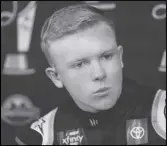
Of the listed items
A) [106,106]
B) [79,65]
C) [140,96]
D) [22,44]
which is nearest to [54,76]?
[79,65]

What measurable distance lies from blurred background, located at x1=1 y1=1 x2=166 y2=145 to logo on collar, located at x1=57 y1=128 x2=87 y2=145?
197mm

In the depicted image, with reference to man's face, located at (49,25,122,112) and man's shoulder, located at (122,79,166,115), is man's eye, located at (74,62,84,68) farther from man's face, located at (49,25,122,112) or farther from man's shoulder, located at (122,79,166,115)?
man's shoulder, located at (122,79,166,115)

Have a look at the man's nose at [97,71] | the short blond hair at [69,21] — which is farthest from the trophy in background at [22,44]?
the man's nose at [97,71]

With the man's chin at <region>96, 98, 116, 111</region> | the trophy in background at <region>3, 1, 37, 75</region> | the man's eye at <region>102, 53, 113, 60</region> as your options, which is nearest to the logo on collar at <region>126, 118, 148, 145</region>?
the man's chin at <region>96, 98, 116, 111</region>

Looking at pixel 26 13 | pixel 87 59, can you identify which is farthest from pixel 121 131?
pixel 26 13

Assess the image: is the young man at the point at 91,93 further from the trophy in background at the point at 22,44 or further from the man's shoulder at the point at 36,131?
the trophy in background at the point at 22,44

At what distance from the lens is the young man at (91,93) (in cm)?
224

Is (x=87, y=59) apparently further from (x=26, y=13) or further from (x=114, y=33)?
(x=26, y=13)

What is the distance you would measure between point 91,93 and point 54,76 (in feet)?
0.88

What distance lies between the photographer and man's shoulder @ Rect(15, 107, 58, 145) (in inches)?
90.8

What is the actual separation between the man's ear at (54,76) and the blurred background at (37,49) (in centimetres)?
3

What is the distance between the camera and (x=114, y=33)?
230 cm

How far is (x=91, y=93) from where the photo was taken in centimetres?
228

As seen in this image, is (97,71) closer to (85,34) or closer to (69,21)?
(85,34)
